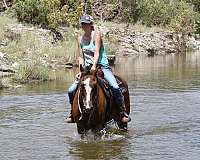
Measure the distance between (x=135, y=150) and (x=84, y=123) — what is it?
1.11 m

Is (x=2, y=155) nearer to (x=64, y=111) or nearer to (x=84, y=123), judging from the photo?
(x=84, y=123)

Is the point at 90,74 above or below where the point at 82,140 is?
above

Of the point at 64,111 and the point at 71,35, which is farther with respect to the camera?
the point at 71,35

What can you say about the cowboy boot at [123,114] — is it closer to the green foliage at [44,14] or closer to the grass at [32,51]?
the grass at [32,51]

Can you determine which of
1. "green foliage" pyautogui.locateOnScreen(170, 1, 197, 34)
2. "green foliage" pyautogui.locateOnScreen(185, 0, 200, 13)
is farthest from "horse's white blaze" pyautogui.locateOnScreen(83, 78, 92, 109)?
"green foliage" pyautogui.locateOnScreen(185, 0, 200, 13)

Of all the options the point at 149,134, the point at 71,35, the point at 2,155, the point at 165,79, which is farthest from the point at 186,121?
the point at 71,35

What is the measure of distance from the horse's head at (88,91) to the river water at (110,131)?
79cm

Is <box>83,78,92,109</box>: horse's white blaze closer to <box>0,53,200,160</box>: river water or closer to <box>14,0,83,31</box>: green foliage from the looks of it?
<box>0,53,200,160</box>: river water

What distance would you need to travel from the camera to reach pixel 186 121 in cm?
1198

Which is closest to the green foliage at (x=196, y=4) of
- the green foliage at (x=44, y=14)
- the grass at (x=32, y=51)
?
the green foliage at (x=44, y=14)

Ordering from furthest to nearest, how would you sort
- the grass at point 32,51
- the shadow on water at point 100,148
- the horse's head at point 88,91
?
the grass at point 32,51 < the horse's head at point 88,91 < the shadow on water at point 100,148

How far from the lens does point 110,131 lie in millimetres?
10898

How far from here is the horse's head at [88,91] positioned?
30.2 feet

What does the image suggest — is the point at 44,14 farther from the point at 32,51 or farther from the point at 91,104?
the point at 91,104
